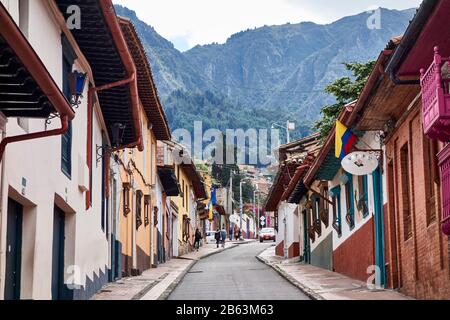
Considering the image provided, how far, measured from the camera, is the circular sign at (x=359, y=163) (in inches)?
716

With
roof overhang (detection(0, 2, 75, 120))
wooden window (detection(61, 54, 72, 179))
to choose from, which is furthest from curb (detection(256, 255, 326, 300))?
roof overhang (detection(0, 2, 75, 120))

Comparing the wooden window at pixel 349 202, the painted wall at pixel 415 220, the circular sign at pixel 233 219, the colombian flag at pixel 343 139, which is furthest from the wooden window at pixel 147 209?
the circular sign at pixel 233 219

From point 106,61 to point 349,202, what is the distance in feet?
31.7

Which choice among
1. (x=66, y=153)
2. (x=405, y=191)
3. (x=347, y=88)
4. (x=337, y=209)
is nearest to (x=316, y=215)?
(x=347, y=88)

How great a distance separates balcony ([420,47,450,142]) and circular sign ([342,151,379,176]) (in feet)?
20.5

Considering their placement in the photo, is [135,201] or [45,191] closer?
[45,191]

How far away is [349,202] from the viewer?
2355 centimetres

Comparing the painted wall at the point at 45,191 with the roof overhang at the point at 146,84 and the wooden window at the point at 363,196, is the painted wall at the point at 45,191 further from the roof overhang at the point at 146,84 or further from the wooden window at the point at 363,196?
the wooden window at the point at 363,196

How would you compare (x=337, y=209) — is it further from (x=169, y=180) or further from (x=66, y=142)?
(x=66, y=142)

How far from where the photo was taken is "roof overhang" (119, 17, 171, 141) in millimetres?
19438

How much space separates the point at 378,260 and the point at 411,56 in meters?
7.45

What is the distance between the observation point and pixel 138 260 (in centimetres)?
2673

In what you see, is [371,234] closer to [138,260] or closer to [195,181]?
[138,260]

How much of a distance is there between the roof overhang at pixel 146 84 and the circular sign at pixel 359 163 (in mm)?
5247
